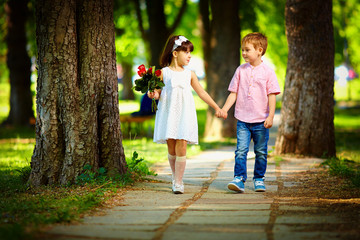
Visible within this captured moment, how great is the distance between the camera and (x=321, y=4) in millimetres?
8828

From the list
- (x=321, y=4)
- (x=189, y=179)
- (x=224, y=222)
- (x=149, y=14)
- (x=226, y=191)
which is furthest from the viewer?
(x=149, y=14)

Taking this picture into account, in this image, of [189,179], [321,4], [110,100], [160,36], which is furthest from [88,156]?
[160,36]

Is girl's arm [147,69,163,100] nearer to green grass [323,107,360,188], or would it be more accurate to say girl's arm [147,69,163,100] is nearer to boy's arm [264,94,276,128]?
boy's arm [264,94,276,128]

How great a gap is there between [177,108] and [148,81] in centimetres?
47

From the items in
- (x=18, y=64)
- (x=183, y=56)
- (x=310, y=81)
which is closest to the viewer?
(x=183, y=56)

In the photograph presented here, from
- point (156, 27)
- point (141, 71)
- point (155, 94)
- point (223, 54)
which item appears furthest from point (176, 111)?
point (156, 27)

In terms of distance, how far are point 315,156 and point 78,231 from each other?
5.93m

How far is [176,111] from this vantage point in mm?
5793

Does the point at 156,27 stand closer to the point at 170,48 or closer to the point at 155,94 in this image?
the point at 170,48

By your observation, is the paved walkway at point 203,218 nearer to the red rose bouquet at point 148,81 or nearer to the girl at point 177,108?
the girl at point 177,108

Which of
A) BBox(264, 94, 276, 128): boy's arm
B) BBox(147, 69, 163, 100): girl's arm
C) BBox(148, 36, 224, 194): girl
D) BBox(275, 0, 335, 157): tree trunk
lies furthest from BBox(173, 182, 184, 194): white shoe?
BBox(275, 0, 335, 157): tree trunk

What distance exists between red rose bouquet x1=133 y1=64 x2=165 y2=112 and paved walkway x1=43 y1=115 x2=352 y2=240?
1204mm

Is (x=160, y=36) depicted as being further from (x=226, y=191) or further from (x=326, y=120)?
(x=226, y=191)

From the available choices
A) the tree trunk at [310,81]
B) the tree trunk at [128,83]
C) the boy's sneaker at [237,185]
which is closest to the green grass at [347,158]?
the tree trunk at [310,81]
